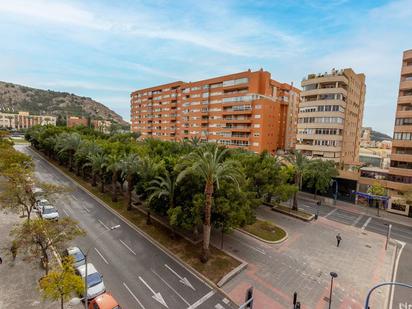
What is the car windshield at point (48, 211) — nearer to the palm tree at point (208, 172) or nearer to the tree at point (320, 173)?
the palm tree at point (208, 172)

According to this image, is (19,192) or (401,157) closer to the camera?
(19,192)

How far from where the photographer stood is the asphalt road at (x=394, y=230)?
63.4 feet

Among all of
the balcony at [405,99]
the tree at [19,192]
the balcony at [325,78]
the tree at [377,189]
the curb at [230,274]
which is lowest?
the curb at [230,274]

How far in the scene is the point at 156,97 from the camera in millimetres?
109188

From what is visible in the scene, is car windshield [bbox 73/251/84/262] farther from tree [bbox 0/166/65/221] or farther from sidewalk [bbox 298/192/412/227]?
sidewalk [bbox 298/192/412/227]

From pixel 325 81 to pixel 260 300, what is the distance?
5092 cm

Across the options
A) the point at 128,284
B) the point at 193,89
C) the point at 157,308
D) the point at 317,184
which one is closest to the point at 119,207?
the point at 128,284

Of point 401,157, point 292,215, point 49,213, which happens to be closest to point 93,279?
point 49,213

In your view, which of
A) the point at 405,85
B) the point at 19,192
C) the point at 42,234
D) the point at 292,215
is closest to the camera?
the point at 42,234

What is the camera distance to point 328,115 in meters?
52.7

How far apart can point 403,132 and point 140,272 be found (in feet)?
159

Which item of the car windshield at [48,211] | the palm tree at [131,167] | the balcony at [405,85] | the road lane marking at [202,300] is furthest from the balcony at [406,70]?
the car windshield at [48,211]

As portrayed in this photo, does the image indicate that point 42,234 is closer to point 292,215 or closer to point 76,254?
point 76,254

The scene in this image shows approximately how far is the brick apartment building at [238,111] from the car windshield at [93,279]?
56.5 metres
